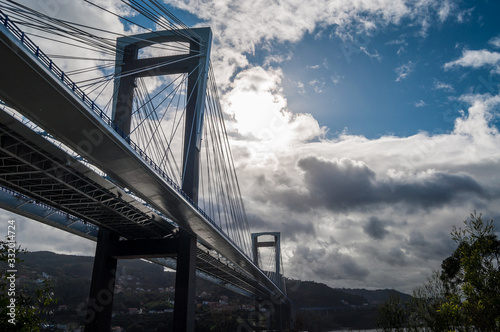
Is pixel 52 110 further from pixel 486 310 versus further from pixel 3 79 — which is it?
pixel 486 310

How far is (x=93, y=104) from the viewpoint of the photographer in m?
18.3

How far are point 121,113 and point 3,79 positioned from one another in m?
17.0

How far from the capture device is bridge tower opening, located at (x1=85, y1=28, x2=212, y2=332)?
31.9 m

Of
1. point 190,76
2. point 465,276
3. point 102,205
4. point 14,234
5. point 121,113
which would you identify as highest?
point 190,76

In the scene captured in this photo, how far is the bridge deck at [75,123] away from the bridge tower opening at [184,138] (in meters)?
4.82

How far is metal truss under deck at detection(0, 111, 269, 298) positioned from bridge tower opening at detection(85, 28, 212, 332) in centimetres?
177

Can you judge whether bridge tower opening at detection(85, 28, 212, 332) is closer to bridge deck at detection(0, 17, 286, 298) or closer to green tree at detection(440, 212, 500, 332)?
bridge deck at detection(0, 17, 286, 298)

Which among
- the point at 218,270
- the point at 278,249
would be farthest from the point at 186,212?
the point at 278,249

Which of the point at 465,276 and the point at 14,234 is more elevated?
the point at 14,234

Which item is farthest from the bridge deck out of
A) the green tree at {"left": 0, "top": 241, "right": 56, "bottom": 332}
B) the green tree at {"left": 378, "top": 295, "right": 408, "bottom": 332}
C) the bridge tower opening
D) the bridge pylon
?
the bridge pylon

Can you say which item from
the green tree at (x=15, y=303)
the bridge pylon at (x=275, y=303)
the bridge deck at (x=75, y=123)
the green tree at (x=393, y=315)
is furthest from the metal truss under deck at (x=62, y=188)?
the bridge pylon at (x=275, y=303)

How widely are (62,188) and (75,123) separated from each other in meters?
9.18

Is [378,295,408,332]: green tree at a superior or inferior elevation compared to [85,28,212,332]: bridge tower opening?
inferior

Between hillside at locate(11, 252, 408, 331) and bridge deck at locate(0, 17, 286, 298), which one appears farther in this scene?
hillside at locate(11, 252, 408, 331)
